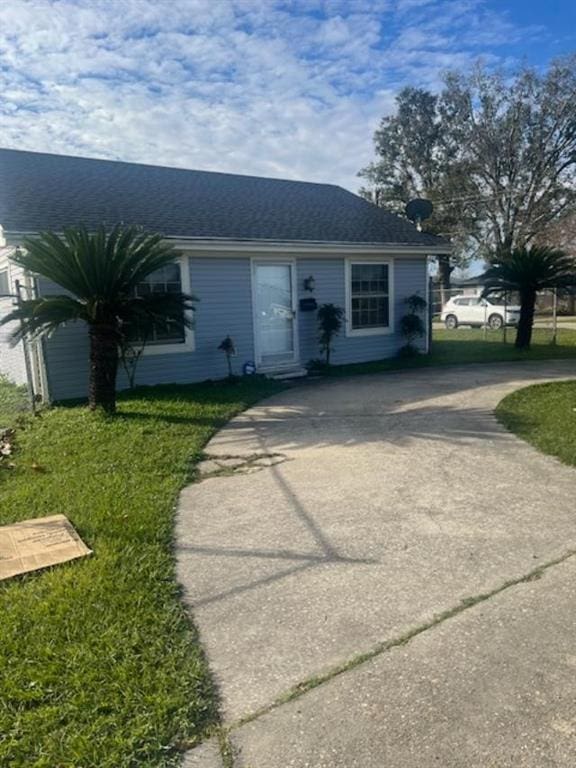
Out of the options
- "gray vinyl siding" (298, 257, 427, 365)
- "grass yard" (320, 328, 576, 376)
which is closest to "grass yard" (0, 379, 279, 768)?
"gray vinyl siding" (298, 257, 427, 365)

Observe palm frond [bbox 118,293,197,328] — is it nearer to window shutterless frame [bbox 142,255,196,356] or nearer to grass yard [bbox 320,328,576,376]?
window shutterless frame [bbox 142,255,196,356]

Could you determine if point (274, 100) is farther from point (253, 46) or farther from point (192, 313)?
point (192, 313)

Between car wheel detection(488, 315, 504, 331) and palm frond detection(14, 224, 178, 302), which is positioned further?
car wheel detection(488, 315, 504, 331)

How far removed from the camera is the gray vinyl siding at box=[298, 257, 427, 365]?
1099 cm

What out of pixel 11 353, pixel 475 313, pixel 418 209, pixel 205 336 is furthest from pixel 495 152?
pixel 11 353

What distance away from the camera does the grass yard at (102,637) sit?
190cm

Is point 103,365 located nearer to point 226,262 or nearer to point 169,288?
point 169,288

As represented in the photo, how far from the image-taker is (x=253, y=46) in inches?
416

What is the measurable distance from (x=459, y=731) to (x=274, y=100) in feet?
54.1

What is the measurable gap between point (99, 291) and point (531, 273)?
10440 millimetres

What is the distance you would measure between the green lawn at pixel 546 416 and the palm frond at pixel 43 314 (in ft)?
18.3

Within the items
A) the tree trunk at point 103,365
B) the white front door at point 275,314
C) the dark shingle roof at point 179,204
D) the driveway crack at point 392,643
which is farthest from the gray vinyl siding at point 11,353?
the driveway crack at point 392,643

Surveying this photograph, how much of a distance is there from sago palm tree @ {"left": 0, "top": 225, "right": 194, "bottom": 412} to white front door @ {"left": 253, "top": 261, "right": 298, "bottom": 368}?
3.24 metres

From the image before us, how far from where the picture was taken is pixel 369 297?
11891 mm
